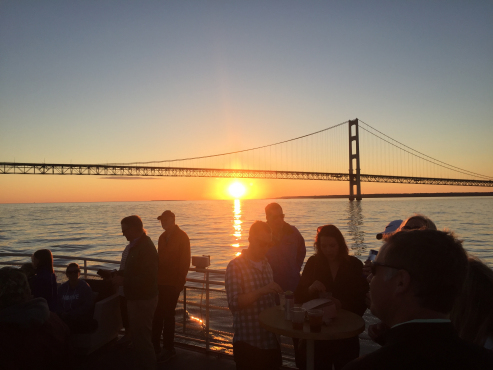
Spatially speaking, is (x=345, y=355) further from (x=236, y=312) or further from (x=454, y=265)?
(x=454, y=265)

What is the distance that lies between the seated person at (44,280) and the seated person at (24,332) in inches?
60.8

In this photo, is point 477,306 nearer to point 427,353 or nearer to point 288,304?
point 427,353

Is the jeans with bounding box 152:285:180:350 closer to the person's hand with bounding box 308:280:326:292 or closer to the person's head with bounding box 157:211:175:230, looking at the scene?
the person's head with bounding box 157:211:175:230

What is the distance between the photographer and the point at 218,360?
3818mm

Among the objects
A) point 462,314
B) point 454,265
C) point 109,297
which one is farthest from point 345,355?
point 109,297

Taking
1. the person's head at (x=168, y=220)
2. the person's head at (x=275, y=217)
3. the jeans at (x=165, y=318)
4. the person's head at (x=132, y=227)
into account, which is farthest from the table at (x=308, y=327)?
the person's head at (x=168, y=220)

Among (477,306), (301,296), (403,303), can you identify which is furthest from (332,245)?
(403,303)

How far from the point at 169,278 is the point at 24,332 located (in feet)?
6.67

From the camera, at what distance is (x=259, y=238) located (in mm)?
2592

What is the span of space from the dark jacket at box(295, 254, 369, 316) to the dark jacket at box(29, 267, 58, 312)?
2522 mm

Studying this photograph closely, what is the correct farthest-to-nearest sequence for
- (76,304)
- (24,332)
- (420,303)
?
(76,304), (24,332), (420,303)

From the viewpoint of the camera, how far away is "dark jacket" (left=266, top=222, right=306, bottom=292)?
3576 millimetres

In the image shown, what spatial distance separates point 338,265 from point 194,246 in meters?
19.8

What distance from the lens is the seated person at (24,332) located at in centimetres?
202
